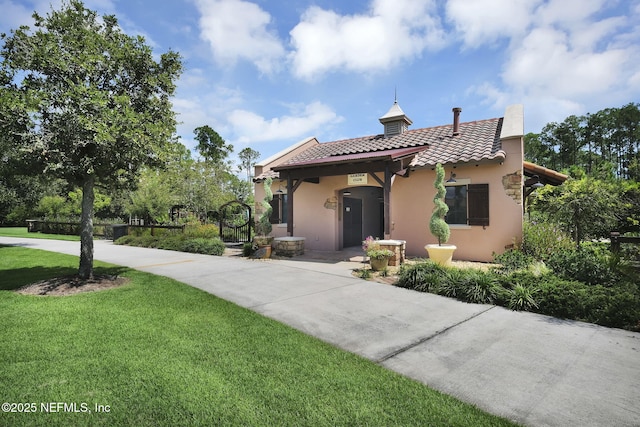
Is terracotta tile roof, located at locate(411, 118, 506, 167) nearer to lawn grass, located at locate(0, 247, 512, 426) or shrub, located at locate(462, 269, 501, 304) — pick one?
shrub, located at locate(462, 269, 501, 304)

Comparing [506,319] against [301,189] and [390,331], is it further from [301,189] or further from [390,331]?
[301,189]

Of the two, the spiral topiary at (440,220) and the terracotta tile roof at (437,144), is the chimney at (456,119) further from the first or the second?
the spiral topiary at (440,220)

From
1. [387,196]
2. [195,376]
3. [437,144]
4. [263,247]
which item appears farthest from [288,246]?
[195,376]

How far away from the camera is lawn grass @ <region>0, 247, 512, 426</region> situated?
2498 mm

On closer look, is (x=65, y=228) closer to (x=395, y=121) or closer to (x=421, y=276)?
(x=395, y=121)

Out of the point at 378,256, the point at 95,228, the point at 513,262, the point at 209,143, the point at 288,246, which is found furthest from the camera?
the point at 209,143

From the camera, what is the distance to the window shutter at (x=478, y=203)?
9992mm

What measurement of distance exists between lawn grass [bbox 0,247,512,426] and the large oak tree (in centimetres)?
301

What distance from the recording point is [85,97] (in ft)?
19.9

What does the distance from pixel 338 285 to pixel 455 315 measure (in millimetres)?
2681

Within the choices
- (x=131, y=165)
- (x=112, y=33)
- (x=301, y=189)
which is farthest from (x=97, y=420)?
(x=301, y=189)

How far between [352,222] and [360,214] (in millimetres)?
795

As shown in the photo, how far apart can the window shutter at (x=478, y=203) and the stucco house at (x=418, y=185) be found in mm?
29

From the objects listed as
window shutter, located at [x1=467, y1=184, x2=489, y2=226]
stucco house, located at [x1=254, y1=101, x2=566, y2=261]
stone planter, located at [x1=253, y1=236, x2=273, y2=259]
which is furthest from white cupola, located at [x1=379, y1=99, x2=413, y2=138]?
stone planter, located at [x1=253, y1=236, x2=273, y2=259]
